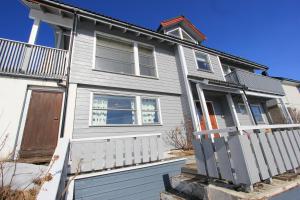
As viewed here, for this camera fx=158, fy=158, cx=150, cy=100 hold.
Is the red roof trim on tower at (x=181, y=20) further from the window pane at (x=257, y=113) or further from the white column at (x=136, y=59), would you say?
the window pane at (x=257, y=113)

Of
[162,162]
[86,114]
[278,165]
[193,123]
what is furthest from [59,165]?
[193,123]

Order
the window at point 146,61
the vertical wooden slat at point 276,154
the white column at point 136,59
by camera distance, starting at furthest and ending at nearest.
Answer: the window at point 146,61, the white column at point 136,59, the vertical wooden slat at point 276,154

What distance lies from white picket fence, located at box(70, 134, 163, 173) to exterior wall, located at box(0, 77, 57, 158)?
2.96 m

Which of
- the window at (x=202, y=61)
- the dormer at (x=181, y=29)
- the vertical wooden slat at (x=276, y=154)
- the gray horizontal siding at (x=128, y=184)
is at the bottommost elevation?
the gray horizontal siding at (x=128, y=184)

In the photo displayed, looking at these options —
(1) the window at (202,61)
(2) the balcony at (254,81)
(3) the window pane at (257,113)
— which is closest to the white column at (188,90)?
(1) the window at (202,61)

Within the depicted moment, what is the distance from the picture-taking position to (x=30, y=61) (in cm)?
621

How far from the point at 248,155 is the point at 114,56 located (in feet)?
24.9

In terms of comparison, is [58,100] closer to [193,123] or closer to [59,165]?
[59,165]

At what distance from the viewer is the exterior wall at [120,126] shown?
6.17 m

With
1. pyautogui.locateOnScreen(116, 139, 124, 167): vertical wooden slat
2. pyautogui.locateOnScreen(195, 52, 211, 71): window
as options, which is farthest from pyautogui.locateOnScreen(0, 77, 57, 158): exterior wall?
pyautogui.locateOnScreen(195, 52, 211, 71): window

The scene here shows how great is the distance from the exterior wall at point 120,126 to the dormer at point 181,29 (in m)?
5.78

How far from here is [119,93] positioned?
7.50 m

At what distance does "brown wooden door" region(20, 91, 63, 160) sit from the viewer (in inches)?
218

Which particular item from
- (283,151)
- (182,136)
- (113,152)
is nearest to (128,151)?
(113,152)
